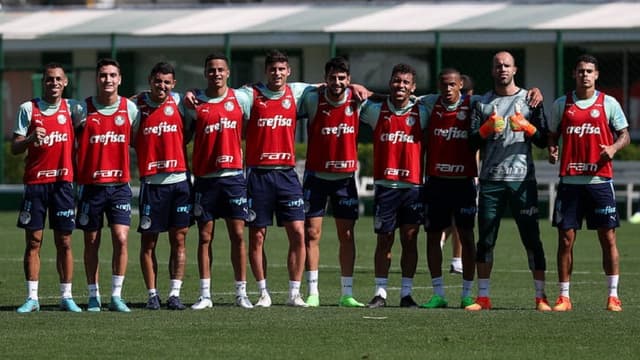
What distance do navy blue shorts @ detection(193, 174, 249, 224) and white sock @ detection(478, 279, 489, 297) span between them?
209 centimetres

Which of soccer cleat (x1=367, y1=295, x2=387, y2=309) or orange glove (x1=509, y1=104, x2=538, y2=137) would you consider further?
soccer cleat (x1=367, y1=295, x2=387, y2=309)

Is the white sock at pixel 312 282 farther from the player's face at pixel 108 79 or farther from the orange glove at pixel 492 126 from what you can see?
the player's face at pixel 108 79

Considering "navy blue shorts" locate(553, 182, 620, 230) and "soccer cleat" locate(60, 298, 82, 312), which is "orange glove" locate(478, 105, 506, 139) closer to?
"navy blue shorts" locate(553, 182, 620, 230)

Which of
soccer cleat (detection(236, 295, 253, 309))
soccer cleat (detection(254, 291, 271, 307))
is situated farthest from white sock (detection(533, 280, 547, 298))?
soccer cleat (detection(236, 295, 253, 309))

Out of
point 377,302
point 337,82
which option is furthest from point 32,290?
point 337,82

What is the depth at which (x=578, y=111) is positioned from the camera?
1302cm

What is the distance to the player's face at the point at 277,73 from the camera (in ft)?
44.3

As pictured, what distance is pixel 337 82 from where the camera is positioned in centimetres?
1354

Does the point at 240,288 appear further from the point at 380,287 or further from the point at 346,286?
the point at 380,287

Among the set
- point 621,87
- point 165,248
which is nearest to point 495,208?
point 165,248

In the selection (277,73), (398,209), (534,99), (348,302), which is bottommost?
(348,302)

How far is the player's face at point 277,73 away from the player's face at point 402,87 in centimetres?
A: 94

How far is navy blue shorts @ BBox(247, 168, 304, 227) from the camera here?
1355cm

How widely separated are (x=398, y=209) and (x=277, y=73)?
159 centimetres
